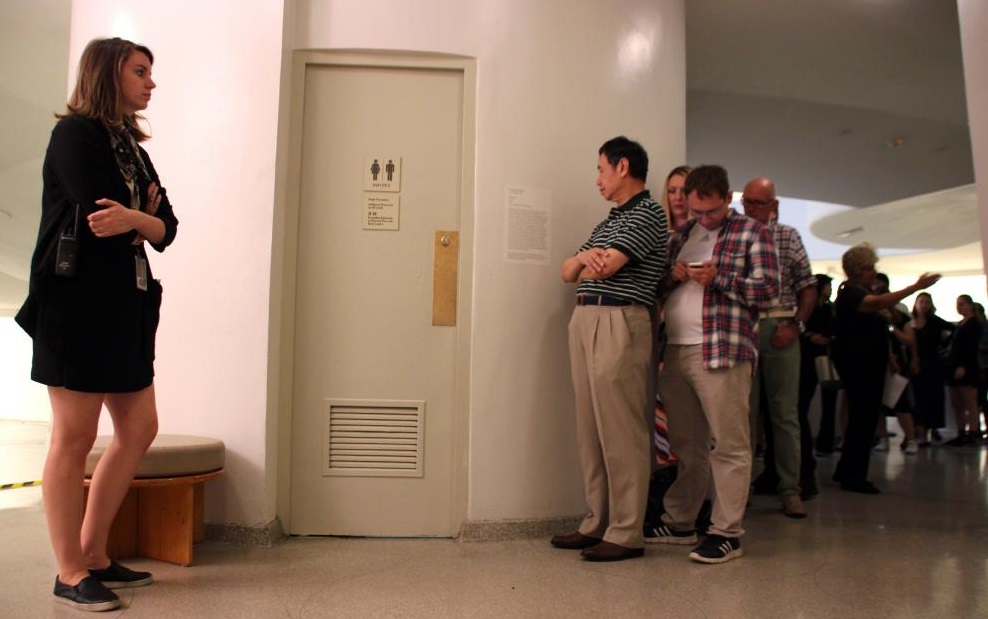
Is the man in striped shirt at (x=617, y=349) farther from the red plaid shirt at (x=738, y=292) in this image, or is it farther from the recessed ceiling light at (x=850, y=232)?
the recessed ceiling light at (x=850, y=232)

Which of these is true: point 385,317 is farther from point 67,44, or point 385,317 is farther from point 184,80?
point 67,44

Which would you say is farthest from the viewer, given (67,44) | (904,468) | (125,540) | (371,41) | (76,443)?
(904,468)

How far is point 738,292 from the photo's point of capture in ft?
10.00

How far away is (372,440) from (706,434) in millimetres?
1465

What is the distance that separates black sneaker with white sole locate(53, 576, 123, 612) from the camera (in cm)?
227

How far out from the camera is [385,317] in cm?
340

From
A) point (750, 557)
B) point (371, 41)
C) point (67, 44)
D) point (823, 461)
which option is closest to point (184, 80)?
point (371, 41)

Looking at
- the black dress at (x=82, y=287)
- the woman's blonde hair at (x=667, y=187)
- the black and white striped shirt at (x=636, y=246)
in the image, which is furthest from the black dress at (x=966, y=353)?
the black dress at (x=82, y=287)

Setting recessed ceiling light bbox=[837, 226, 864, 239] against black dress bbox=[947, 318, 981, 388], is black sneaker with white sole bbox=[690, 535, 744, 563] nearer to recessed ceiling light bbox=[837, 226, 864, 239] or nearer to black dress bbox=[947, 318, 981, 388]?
black dress bbox=[947, 318, 981, 388]

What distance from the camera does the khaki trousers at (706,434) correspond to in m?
3.02

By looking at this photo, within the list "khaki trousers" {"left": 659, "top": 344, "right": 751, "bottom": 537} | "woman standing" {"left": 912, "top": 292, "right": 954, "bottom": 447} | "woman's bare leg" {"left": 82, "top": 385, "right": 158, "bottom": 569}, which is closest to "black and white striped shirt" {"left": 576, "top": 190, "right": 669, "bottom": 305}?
"khaki trousers" {"left": 659, "top": 344, "right": 751, "bottom": 537}

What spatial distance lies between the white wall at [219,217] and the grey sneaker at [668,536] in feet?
5.39

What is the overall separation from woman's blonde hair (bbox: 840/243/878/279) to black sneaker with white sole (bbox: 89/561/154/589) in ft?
13.2

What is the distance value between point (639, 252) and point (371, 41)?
152 cm
